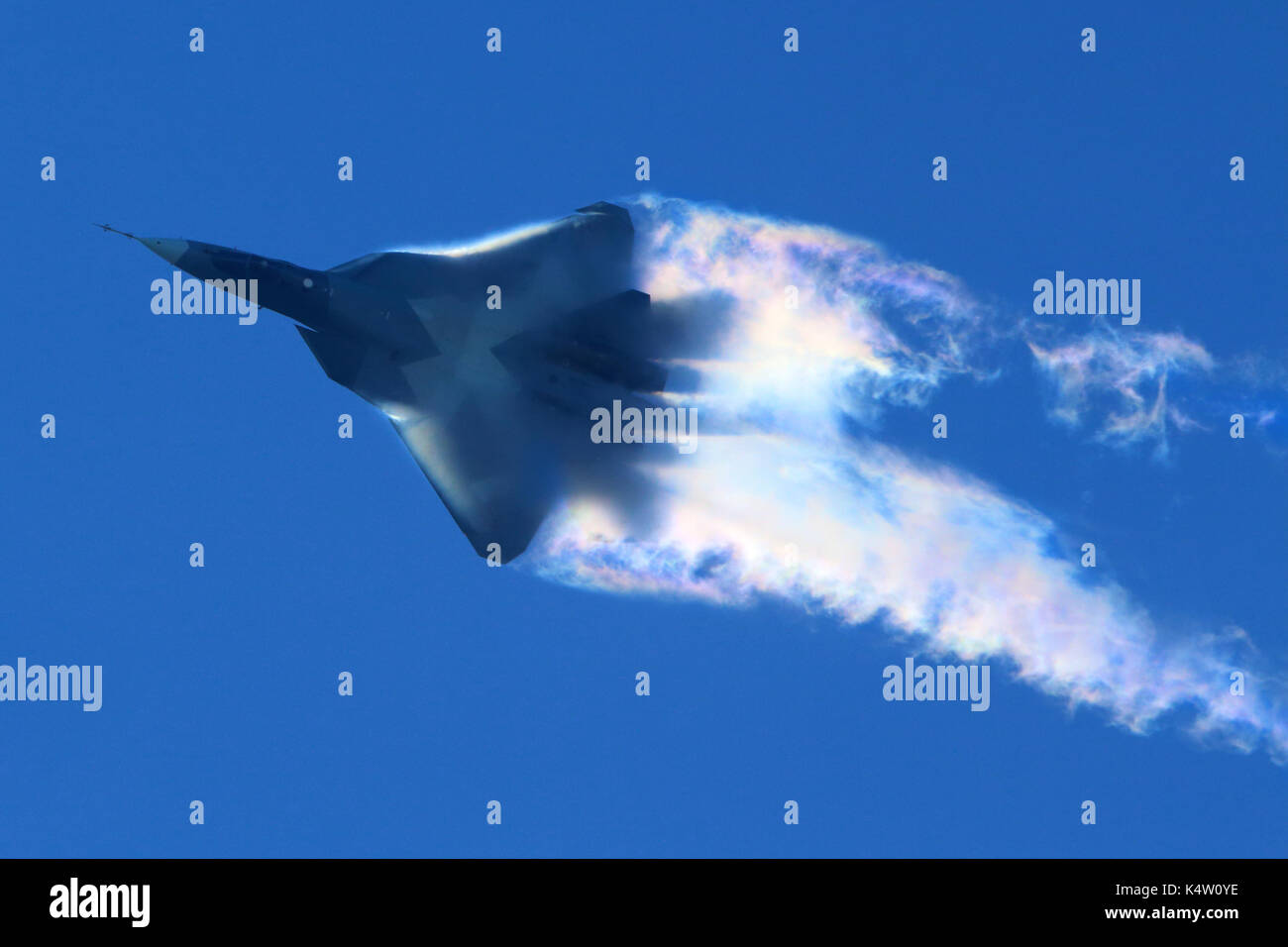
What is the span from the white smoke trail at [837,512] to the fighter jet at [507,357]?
1169 millimetres

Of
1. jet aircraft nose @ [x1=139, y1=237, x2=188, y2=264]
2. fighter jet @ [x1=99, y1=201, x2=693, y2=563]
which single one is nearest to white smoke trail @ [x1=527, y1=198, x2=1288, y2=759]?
fighter jet @ [x1=99, y1=201, x2=693, y2=563]

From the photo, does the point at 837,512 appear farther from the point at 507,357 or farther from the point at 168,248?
the point at 168,248

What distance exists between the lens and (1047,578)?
44.4 m

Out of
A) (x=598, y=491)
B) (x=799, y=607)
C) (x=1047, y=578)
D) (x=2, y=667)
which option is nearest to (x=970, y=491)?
(x=1047, y=578)

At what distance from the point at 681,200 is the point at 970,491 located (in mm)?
13108

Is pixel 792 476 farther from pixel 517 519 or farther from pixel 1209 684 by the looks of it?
pixel 1209 684

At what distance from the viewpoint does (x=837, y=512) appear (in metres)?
45.1

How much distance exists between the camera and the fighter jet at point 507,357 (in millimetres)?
41188

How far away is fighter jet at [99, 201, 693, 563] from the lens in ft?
135

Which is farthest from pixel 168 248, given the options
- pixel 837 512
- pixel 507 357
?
pixel 837 512

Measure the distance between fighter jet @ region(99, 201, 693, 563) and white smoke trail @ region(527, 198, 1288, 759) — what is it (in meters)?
1.17

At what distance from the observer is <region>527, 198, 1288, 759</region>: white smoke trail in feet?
142

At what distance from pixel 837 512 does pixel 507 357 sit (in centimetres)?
1183

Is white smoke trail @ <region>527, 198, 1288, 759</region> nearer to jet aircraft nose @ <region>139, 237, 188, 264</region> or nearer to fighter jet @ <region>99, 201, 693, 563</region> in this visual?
fighter jet @ <region>99, 201, 693, 563</region>
